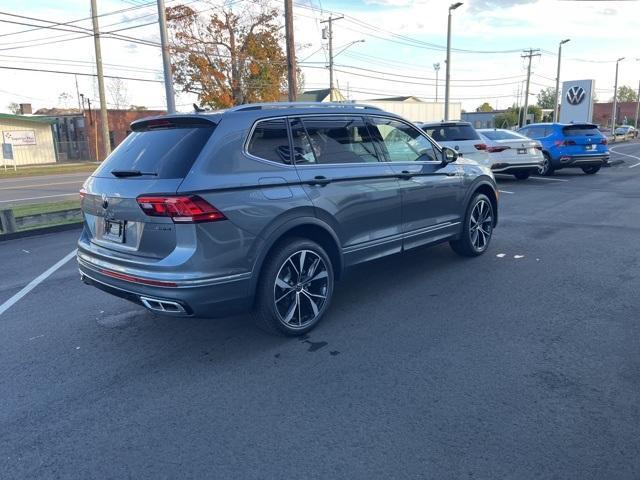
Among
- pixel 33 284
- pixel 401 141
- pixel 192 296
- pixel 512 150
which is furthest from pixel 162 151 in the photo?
pixel 512 150

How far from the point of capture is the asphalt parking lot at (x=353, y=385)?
273 centimetres

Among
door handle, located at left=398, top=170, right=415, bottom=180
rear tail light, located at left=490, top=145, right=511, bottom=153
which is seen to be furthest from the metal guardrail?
rear tail light, located at left=490, top=145, right=511, bottom=153

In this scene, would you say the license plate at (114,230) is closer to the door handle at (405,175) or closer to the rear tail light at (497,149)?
the door handle at (405,175)

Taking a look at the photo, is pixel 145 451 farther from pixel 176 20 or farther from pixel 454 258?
pixel 176 20

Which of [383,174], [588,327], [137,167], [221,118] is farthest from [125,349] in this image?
[588,327]

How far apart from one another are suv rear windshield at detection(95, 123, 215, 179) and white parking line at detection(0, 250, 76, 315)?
210 cm

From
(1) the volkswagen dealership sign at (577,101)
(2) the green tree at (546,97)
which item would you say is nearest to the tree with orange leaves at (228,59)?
(1) the volkswagen dealership sign at (577,101)

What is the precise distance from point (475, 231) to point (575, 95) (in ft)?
96.2

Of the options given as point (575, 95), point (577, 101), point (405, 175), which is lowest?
point (405, 175)

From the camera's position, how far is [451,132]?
42.8 feet

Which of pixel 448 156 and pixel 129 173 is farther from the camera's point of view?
pixel 448 156

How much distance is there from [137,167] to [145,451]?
6.91 feet

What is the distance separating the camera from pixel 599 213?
962 centimetres

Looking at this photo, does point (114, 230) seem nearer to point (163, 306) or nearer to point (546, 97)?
point (163, 306)
